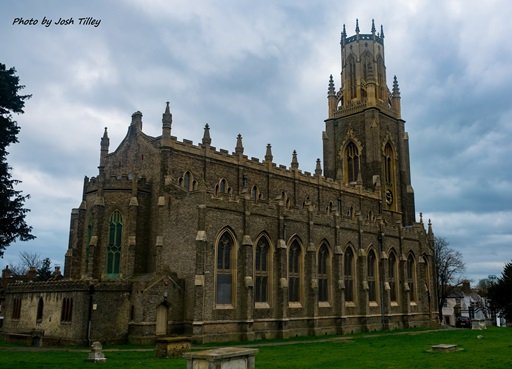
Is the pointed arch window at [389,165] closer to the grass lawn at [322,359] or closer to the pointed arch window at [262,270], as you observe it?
the pointed arch window at [262,270]

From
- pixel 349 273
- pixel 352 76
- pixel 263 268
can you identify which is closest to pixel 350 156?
pixel 352 76

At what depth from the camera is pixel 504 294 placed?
52750 mm

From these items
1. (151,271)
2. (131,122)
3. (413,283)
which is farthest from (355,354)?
(413,283)

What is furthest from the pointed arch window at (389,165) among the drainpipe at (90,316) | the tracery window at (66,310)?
the tracery window at (66,310)

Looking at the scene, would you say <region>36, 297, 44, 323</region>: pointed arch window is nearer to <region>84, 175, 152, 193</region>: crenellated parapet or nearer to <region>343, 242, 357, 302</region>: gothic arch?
<region>84, 175, 152, 193</region>: crenellated parapet

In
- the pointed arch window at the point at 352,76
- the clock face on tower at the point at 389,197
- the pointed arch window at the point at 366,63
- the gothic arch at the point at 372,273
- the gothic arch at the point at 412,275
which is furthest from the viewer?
the pointed arch window at the point at 352,76

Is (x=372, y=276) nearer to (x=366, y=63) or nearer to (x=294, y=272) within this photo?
(x=294, y=272)

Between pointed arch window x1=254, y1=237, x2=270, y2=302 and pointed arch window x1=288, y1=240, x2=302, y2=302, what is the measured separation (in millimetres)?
2401

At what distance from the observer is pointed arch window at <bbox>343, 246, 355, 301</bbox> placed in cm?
4325

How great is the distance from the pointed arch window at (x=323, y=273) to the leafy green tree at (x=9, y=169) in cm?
2389

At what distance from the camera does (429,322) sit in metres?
52.0

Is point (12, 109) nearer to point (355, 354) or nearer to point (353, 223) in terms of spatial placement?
point (355, 354)

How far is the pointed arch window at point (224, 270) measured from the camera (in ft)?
109

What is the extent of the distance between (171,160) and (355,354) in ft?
63.7
